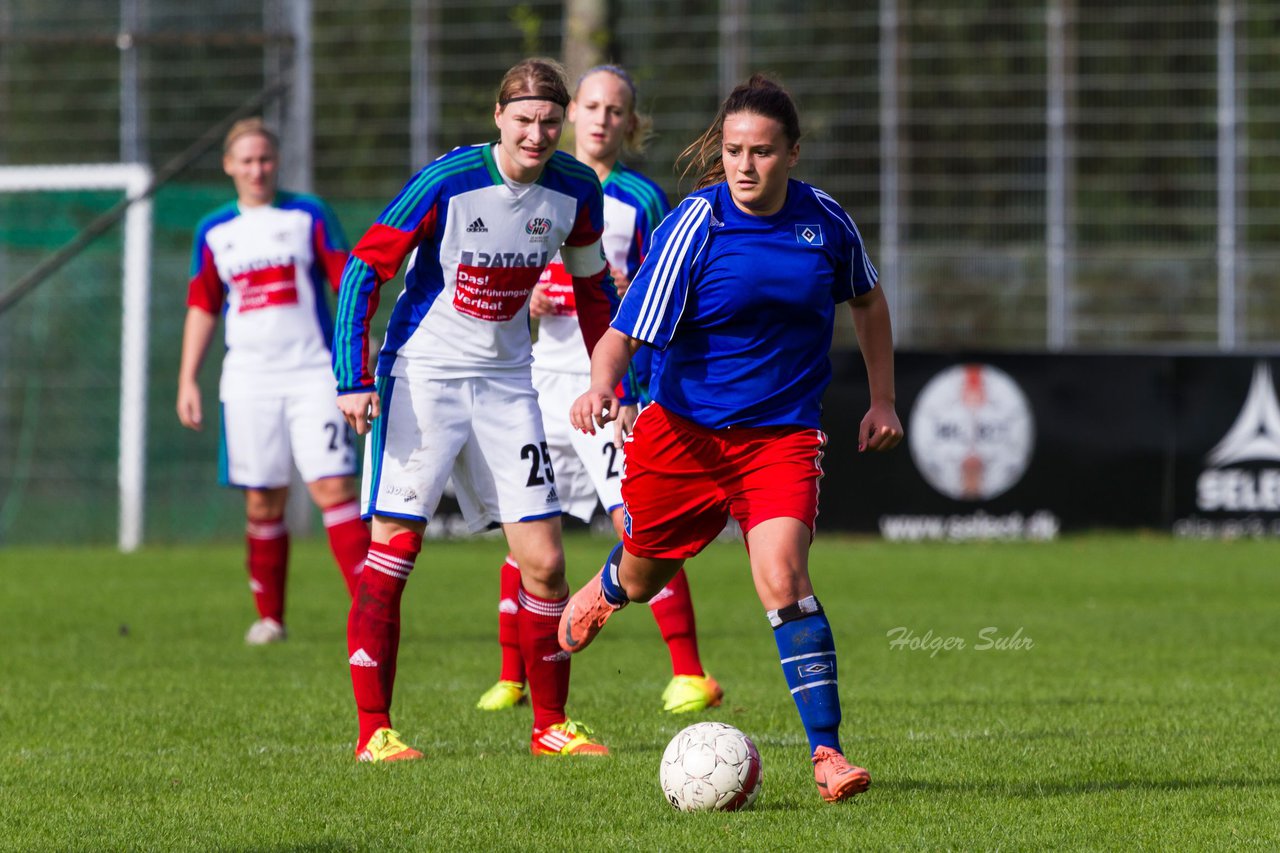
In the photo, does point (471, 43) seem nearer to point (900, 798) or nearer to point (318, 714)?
point (318, 714)

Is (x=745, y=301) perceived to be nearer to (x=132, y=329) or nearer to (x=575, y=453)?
(x=575, y=453)

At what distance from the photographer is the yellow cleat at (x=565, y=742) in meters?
5.91

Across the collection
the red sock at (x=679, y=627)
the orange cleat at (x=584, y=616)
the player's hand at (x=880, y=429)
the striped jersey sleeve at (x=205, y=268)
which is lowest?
the red sock at (x=679, y=627)

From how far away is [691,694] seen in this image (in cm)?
707

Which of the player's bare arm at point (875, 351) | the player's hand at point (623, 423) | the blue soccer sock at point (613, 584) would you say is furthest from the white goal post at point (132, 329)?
the player's bare arm at point (875, 351)

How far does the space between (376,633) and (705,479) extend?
124 cm

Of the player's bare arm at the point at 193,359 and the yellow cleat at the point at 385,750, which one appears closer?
the yellow cleat at the point at 385,750

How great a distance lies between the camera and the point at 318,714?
22.5ft

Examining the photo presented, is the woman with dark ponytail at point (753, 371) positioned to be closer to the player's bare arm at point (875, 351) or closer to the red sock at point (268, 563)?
the player's bare arm at point (875, 351)

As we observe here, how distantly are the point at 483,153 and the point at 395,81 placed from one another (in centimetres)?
1311

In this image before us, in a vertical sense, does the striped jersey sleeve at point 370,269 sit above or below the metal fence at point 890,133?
below

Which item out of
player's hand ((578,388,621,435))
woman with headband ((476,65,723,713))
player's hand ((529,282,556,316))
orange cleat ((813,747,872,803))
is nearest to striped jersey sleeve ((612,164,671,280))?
woman with headband ((476,65,723,713))

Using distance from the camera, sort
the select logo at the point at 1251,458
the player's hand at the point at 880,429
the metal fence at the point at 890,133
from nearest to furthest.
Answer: the player's hand at the point at 880,429
the select logo at the point at 1251,458
the metal fence at the point at 890,133

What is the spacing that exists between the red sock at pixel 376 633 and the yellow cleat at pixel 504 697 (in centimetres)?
118
